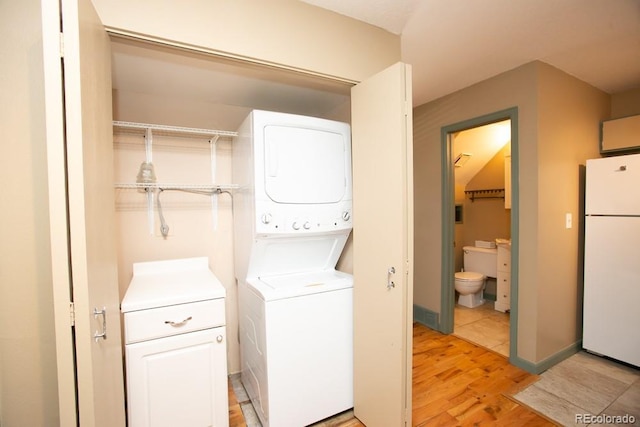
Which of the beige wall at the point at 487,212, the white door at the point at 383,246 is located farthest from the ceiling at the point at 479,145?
the white door at the point at 383,246

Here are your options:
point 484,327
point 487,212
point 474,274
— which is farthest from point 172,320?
point 487,212

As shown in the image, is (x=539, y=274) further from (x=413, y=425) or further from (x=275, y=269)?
(x=275, y=269)

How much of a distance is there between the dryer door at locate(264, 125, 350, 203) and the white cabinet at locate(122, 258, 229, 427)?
71 cm

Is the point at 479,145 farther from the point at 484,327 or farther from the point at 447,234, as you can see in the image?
the point at 484,327

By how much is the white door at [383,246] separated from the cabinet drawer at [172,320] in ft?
2.75

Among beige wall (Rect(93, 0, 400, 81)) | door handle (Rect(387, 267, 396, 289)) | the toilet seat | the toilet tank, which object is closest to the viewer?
beige wall (Rect(93, 0, 400, 81))

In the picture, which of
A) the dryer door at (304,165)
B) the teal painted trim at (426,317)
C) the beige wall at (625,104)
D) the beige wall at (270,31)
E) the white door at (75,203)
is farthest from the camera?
the teal painted trim at (426,317)

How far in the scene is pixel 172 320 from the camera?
4.68 feet

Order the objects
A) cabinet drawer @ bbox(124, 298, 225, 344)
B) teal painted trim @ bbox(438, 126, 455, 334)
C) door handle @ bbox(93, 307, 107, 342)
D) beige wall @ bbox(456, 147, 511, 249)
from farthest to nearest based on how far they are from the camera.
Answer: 1. beige wall @ bbox(456, 147, 511, 249)
2. teal painted trim @ bbox(438, 126, 455, 334)
3. cabinet drawer @ bbox(124, 298, 225, 344)
4. door handle @ bbox(93, 307, 107, 342)

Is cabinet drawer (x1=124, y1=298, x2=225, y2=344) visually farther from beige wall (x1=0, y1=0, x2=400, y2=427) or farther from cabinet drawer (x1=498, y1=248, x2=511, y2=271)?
cabinet drawer (x1=498, y1=248, x2=511, y2=271)

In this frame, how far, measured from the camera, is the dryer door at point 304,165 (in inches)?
66.3

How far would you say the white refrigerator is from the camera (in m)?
2.21

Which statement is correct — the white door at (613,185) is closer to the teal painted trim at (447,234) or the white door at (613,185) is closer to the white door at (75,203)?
the teal painted trim at (447,234)

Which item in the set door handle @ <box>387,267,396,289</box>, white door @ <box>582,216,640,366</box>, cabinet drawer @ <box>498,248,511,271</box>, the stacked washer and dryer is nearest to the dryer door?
the stacked washer and dryer
